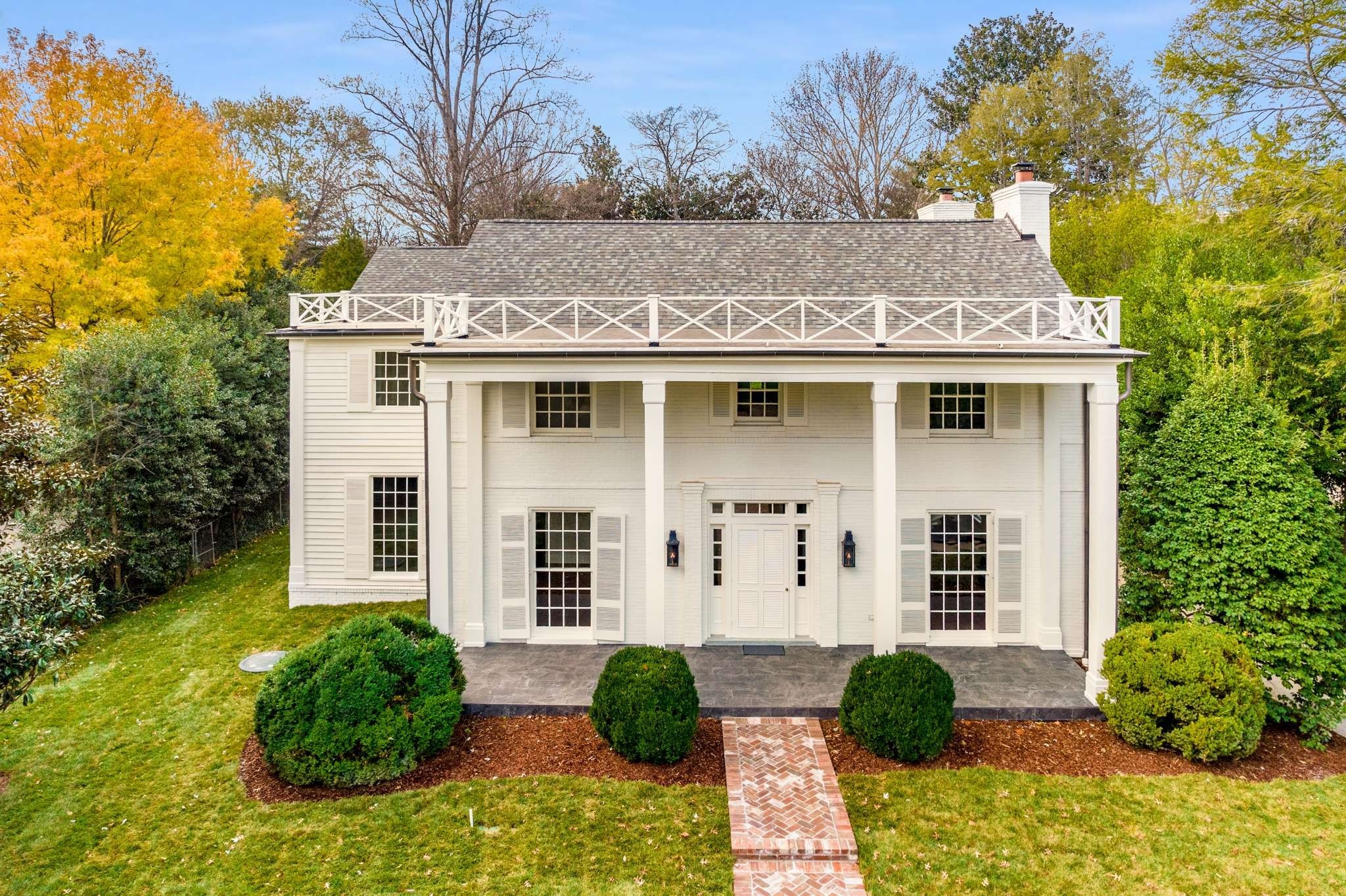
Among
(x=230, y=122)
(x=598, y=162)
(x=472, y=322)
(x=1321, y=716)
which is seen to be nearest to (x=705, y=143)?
(x=598, y=162)

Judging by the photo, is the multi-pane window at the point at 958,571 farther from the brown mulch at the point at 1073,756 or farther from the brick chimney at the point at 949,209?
the brick chimney at the point at 949,209

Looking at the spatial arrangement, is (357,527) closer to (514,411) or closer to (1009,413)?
(514,411)

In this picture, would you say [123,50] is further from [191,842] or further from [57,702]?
[191,842]

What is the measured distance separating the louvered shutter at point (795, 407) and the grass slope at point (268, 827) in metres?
6.14

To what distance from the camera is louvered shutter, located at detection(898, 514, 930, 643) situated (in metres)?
12.4

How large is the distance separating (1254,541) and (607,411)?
9.45 m

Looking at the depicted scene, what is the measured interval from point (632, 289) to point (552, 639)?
6.31m

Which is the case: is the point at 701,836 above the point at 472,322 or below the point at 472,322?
below

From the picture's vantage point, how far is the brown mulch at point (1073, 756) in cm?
877

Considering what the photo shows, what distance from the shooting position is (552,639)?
41.7ft

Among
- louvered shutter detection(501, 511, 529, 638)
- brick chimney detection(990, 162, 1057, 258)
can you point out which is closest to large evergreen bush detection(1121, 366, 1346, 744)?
brick chimney detection(990, 162, 1057, 258)

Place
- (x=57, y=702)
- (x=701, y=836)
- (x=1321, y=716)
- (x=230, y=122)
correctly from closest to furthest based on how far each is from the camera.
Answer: (x=701, y=836) → (x=1321, y=716) → (x=57, y=702) → (x=230, y=122)

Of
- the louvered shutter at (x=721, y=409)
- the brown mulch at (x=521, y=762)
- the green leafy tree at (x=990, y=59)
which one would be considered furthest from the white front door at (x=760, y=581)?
the green leafy tree at (x=990, y=59)

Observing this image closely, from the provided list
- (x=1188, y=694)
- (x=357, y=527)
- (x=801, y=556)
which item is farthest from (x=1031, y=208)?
(x=357, y=527)
